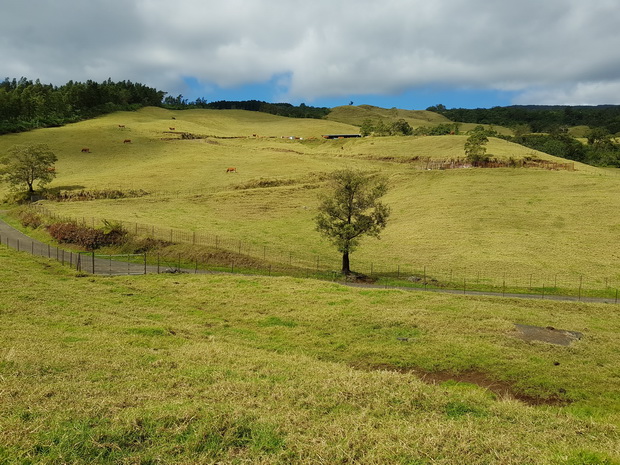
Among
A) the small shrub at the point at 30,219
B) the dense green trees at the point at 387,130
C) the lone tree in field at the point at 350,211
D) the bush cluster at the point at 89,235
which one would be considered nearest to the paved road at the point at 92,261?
the bush cluster at the point at 89,235

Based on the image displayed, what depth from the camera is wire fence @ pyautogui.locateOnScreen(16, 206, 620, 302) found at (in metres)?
38.6

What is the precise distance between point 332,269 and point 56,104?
484ft

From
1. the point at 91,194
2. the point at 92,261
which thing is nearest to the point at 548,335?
the point at 92,261

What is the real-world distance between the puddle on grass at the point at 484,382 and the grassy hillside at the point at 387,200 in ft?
86.8

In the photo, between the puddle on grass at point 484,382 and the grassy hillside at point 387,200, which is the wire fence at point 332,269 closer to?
the grassy hillside at point 387,200

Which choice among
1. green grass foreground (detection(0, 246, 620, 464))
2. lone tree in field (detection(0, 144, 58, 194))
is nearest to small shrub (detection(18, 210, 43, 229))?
lone tree in field (detection(0, 144, 58, 194))

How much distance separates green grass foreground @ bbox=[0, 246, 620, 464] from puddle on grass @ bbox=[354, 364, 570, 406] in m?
0.16

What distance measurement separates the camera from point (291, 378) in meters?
13.7

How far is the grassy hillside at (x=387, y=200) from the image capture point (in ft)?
164

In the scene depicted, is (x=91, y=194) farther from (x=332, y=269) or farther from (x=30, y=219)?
(x=332, y=269)

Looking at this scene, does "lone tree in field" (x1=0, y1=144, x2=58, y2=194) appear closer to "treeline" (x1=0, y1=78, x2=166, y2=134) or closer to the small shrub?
the small shrub

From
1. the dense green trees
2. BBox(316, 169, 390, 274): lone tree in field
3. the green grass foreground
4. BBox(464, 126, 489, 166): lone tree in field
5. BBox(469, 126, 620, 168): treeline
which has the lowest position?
the green grass foreground

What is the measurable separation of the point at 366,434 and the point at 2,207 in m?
81.2

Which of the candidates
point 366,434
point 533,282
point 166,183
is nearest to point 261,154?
point 166,183
